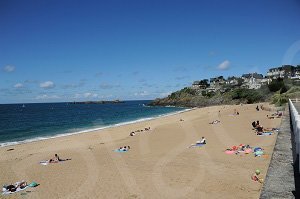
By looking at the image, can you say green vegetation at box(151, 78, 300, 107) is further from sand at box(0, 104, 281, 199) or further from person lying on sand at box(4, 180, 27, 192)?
person lying on sand at box(4, 180, 27, 192)

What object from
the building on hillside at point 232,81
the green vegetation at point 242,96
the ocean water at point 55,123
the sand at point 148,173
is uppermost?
the building on hillside at point 232,81

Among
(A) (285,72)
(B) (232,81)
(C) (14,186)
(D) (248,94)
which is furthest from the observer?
(B) (232,81)

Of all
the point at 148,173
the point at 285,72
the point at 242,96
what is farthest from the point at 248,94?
the point at 148,173

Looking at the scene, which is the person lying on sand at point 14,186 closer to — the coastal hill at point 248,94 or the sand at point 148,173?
the sand at point 148,173

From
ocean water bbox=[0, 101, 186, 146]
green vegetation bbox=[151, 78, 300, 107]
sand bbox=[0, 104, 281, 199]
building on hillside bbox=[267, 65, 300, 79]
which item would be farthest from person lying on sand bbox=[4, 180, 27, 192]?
building on hillside bbox=[267, 65, 300, 79]

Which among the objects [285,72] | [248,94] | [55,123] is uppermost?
[285,72]

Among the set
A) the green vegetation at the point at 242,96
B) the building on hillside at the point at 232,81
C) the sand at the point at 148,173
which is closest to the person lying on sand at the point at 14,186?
the sand at the point at 148,173

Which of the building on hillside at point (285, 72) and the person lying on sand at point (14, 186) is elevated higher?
the building on hillside at point (285, 72)

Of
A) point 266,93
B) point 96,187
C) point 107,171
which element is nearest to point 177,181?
point 96,187

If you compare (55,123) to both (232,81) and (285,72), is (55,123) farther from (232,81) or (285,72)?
(232,81)

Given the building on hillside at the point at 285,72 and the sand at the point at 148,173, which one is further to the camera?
the building on hillside at the point at 285,72

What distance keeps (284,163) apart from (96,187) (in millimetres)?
6329

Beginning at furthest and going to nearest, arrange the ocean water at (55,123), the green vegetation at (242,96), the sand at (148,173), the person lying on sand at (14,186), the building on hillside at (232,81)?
1. the building on hillside at (232,81)
2. the green vegetation at (242,96)
3. the ocean water at (55,123)
4. the person lying on sand at (14,186)
5. the sand at (148,173)

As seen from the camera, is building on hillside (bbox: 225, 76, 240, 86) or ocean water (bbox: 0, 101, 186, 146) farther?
building on hillside (bbox: 225, 76, 240, 86)
